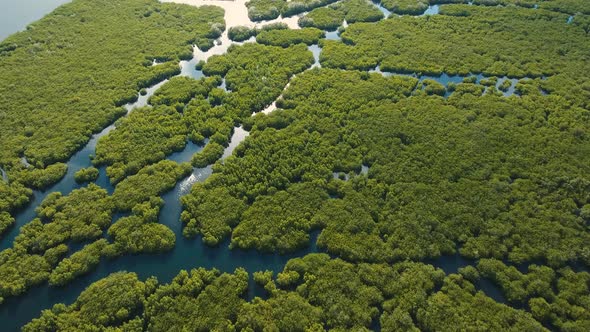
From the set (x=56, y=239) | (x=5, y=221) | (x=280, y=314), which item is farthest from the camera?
(x=5, y=221)

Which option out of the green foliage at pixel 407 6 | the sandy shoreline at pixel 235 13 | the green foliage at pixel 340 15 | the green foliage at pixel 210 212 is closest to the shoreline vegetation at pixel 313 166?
the green foliage at pixel 210 212

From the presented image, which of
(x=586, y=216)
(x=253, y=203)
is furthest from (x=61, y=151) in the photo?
(x=586, y=216)

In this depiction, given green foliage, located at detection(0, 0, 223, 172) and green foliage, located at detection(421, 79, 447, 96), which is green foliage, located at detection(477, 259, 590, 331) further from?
green foliage, located at detection(0, 0, 223, 172)

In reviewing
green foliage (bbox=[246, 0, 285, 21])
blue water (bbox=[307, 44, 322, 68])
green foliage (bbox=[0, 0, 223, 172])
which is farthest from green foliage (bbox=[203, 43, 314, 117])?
green foliage (bbox=[246, 0, 285, 21])

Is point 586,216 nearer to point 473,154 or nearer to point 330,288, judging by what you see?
point 473,154

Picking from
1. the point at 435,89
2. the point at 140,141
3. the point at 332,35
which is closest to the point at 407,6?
the point at 332,35

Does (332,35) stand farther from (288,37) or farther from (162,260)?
(162,260)
